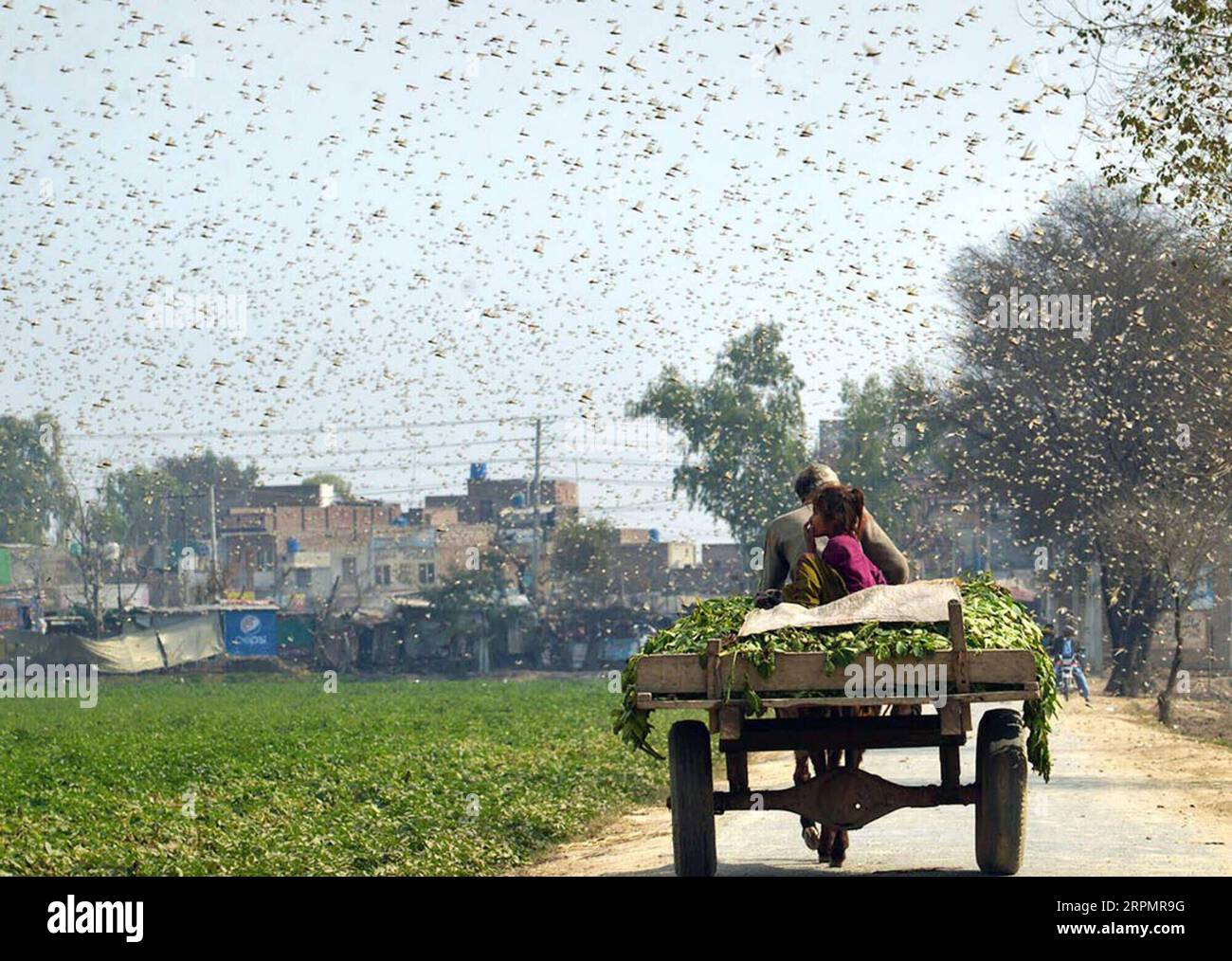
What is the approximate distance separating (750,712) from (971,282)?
155ft

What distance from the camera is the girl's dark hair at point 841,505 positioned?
10328 mm

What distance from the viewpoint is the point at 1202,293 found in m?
32.9

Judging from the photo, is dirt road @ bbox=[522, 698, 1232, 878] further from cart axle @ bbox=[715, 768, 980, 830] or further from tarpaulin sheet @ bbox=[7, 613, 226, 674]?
tarpaulin sheet @ bbox=[7, 613, 226, 674]

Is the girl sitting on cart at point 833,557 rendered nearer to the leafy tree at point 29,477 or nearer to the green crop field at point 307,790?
the green crop field at point 307,790

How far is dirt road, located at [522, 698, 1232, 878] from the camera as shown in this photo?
11258 millimetres

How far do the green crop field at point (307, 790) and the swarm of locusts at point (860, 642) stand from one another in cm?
429
